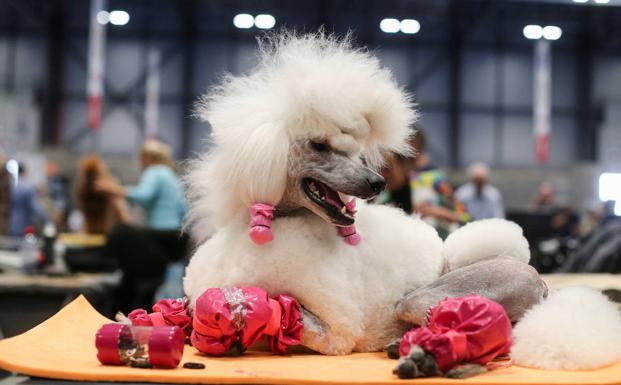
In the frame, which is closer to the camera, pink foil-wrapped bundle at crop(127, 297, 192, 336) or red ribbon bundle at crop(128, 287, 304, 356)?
red ribbon bundle at crop(128, 287, 304, 356)

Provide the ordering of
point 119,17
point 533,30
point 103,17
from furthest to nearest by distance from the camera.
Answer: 1. point 119,17
2. point 103,17
3. point 533,30

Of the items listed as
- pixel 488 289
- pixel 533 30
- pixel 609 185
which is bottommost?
pixel 488 289

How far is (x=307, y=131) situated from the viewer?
1254 mm

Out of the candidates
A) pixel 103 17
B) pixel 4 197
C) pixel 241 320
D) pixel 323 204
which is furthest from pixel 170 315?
pixel 103 17

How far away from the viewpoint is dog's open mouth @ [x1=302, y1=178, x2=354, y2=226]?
1234mm

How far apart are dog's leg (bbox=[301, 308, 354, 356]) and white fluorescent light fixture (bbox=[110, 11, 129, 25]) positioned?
468 inches

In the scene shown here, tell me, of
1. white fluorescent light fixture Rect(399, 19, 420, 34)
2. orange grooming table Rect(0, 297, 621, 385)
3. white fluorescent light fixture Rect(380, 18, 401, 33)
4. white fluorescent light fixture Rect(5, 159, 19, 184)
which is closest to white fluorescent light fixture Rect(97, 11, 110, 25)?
white fluorescent light fixture Rect(380, 18, 401, 33)

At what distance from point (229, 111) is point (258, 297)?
0.34 meters

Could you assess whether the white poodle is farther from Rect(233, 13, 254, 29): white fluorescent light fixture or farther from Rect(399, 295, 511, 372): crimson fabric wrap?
Rect(233, 13, 254, 29): white fluorescent light fixture

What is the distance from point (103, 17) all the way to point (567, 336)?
474 inches

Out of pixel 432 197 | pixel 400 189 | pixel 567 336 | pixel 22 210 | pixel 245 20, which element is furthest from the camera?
pixel 245 20

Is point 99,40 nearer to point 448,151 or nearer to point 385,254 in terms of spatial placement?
point 448,151

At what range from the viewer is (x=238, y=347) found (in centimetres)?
119

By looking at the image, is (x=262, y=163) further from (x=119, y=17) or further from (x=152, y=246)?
(x=119, y=17)
